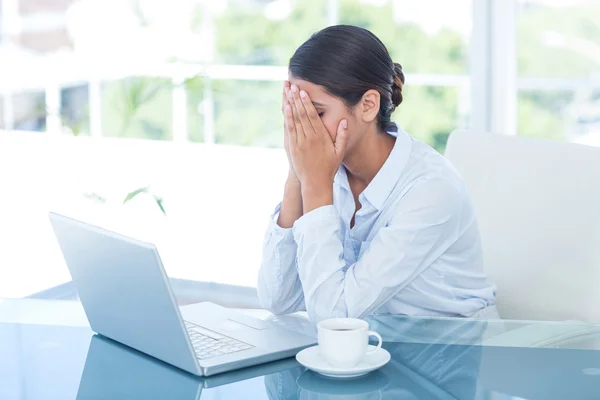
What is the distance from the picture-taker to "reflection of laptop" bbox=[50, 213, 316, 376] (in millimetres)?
1168

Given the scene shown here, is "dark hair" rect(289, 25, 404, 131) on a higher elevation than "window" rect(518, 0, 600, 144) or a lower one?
higher

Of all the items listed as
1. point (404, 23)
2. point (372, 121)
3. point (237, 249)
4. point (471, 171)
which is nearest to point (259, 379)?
point (372, 121)

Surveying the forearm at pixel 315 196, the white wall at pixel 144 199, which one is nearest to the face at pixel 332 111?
the forearm at pixel 315 196

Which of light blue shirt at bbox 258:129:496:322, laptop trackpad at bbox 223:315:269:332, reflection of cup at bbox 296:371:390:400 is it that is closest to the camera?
reflection of cup at bbox 296:371:390:400

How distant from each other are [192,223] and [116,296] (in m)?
3.24

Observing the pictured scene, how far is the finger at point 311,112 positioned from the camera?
1.60 m

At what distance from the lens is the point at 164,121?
9.35m

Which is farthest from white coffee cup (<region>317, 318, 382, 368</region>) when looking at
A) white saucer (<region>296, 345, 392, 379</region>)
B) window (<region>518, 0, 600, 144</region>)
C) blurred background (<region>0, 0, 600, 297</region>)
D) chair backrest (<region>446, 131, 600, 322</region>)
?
window (<region>518, 0, 600, 144</region>)

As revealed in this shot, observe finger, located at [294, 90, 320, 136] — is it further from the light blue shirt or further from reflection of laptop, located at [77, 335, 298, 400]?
reflection of laptop, located at [77, 335, 298, 400]

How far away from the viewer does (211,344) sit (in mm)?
1305

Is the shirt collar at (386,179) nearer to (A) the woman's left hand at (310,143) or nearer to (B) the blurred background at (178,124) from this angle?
(A) the woman's left hand at (310,143)

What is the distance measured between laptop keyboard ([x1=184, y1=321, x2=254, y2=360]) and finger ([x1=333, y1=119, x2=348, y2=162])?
0.44m

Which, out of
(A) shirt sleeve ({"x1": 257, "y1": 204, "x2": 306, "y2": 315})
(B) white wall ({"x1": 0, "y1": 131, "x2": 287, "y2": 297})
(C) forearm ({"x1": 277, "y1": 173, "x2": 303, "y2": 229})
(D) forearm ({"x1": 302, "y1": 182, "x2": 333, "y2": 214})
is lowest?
(B) white wall ({"x1": 0, "y1": 131, "x2": 287, "y2": 297})

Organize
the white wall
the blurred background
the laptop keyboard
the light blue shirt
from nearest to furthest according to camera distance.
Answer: the laptop keyboard, the light blue shirt, the blurred background, the white wall
